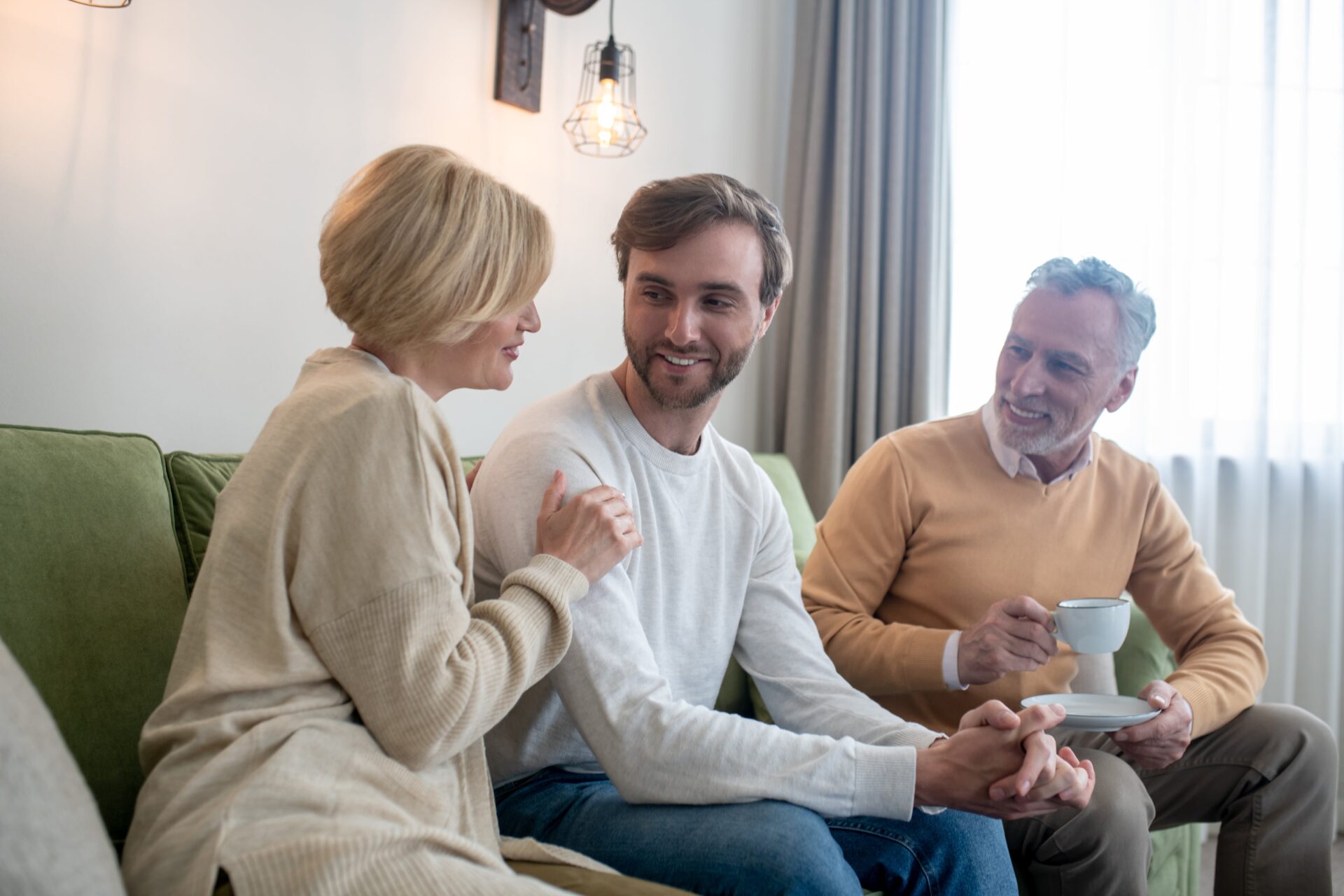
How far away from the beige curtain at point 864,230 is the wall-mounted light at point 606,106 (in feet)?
2.48

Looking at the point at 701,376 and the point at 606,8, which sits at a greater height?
the point at 606,8

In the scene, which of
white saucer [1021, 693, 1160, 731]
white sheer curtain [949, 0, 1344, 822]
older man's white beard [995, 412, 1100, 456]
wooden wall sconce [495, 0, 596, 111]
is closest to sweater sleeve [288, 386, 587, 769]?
white saucer [1021, 693, 1160, 731]

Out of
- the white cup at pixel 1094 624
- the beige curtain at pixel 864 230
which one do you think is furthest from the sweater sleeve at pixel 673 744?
the beige curtain at pixel 864 230

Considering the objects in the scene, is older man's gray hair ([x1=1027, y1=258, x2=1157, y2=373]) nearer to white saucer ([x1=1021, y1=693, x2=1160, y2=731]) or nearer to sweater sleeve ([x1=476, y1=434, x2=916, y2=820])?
white saucer ([x1=1021, y1=693, x2=1160, y2=731])

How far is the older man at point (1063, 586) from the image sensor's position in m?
1.68

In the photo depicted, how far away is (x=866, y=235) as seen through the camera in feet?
10.5

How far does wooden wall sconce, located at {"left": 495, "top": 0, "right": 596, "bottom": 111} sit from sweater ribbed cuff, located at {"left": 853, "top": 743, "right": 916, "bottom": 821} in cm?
176

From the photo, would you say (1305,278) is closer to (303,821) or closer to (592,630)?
(592,630)

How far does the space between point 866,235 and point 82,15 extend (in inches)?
84.5

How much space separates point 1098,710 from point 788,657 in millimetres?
462

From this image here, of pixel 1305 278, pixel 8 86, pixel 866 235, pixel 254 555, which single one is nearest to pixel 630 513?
pixel 254 555

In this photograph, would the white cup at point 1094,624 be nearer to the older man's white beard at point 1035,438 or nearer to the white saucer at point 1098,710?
the white saucer at point 1098,710

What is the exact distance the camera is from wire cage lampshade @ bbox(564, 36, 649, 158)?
2512 mm

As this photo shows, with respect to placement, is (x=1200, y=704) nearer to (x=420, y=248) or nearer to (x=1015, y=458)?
(x=1015, y=458)
